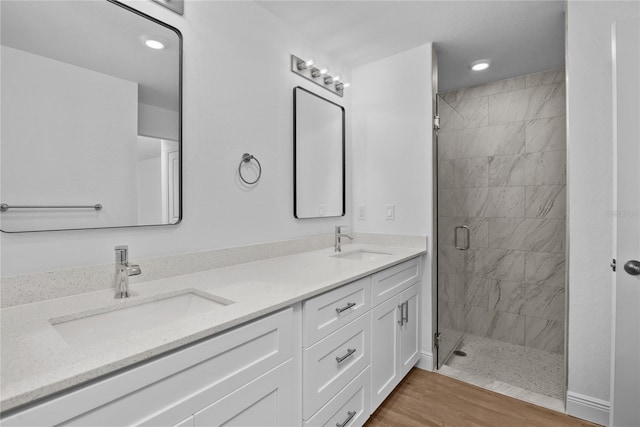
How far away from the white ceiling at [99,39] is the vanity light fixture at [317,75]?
Result: 89 cm

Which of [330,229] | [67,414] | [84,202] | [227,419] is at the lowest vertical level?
[227,419]

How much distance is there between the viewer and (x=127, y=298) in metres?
1.13

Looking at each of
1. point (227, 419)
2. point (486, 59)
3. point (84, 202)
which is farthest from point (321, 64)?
point (227, 419)

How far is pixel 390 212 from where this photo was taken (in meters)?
2.52

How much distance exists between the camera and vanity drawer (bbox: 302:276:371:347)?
126 centimetres

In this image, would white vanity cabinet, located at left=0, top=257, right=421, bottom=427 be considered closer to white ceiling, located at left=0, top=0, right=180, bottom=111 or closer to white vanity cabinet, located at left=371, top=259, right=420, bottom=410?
white vanity cabinet, located at left=371, top=259, right=420, bottom=410

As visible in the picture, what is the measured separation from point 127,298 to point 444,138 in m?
2.41

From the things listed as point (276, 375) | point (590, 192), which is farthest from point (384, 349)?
point (590, 192)

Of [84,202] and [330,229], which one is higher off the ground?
[84,202]

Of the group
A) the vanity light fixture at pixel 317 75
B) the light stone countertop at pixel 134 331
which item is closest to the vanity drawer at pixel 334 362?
the light stone countertop at pixel 134 331

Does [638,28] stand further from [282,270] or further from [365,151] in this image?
[282,270]

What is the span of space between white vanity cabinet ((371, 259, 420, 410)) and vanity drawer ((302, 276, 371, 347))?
152 millimetres

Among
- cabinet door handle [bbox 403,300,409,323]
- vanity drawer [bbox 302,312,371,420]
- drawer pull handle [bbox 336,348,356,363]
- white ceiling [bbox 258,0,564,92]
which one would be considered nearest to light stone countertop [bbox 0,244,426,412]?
vanity drawer [bbox 302,312,371,420]

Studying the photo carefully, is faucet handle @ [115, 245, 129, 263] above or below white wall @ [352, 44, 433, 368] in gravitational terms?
below
